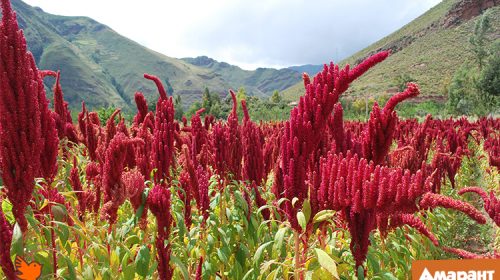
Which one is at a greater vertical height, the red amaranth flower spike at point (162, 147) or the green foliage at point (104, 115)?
the red amaranth flower spike at point (162, 147)

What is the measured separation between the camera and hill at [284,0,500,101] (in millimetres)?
63969

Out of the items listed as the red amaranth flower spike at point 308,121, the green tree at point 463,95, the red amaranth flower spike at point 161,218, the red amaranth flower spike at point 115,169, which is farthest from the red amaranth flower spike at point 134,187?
the green tree at point 463,95

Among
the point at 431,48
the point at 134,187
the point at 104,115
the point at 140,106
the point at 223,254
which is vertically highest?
the point at 431,48

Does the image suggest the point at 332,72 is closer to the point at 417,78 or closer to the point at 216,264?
the point at 216,264

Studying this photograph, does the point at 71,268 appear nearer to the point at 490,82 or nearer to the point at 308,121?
the point at 308,121

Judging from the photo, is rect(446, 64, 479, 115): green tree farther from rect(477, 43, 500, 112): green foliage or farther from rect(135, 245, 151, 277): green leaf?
rect(135, 245, 151, 277): green leaf

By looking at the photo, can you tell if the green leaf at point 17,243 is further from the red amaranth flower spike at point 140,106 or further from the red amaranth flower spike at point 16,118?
the red amaranth flower spike at point 140,106

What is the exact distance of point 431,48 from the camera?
7256cm

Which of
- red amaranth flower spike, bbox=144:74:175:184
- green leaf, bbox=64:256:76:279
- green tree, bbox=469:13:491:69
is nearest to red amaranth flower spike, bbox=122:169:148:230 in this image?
green leaf, bbox=64:256:76:279

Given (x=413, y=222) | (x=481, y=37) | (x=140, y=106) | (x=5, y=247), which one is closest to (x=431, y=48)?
(x=481, y=37)

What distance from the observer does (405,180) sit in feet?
3.81

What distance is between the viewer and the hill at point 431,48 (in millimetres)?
63969

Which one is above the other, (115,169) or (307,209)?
(115,169)

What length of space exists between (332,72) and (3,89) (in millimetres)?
1113
